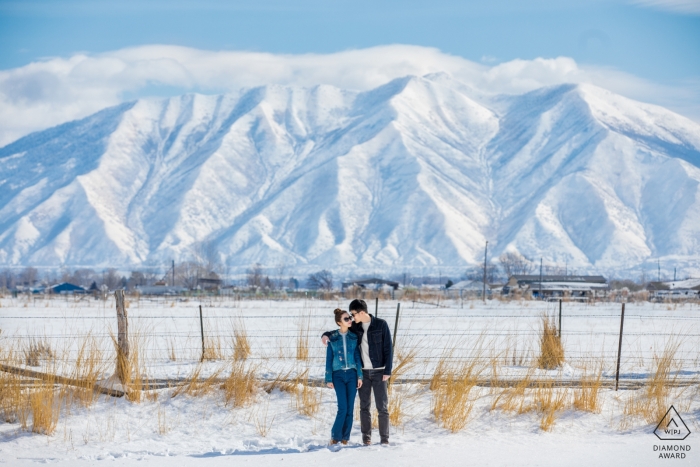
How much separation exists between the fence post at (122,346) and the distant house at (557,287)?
55.6 metres

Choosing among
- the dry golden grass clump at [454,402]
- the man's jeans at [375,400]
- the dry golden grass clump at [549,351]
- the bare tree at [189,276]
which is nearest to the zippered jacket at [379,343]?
the man's jeans at [375,400]

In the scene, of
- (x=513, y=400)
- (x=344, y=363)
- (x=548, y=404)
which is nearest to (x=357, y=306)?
(x=344, y=363)

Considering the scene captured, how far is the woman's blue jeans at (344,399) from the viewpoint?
1070 centimetres

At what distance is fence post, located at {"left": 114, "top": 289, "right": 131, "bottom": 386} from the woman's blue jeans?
157 inches

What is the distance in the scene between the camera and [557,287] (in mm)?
86000

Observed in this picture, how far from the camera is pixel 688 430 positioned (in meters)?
12.1

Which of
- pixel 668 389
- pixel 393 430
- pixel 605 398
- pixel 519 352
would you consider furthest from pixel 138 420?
pixel 519 352

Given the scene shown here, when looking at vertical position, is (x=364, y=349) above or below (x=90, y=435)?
above

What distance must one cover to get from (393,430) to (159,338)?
13.2 meters

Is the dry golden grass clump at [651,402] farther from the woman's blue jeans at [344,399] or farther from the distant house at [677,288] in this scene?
the distant house at [677,288]

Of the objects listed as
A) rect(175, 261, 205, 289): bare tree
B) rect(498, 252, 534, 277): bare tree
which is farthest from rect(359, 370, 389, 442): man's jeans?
rect(498, 252, 534, 277): bare tree

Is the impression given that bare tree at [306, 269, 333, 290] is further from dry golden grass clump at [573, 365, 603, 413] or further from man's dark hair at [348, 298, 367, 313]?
man's dark hair at [348, 298, 367, 313]

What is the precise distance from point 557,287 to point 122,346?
76670 mm

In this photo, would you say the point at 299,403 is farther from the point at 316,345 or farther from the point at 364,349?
the point at 316,345
